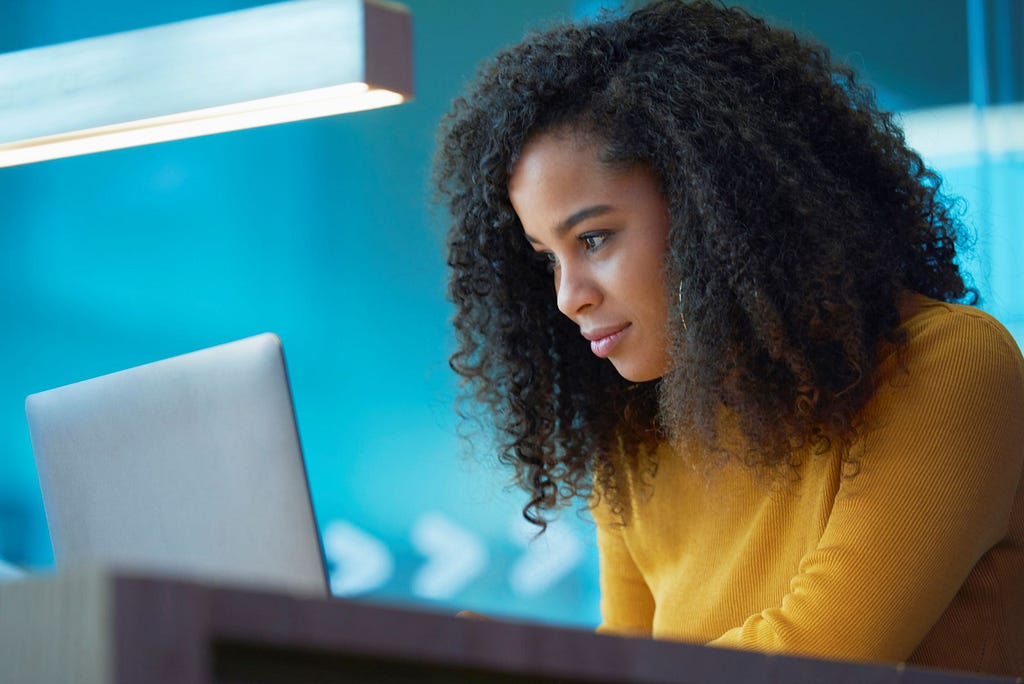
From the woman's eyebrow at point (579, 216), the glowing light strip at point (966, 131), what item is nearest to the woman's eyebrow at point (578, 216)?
the woman's eyebrow at point (579, 216)

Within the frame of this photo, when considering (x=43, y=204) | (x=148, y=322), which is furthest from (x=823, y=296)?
(x=43, y=204)

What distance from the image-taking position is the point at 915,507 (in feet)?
3.40

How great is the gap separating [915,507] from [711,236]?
1.13ft

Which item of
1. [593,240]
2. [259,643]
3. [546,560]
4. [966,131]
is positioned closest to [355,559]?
[546,560]

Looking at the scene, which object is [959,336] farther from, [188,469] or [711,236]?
[188,469]

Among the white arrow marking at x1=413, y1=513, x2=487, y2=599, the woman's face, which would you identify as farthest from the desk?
the white arrow marking at x1=413, y1=513, x2=487, y2=599

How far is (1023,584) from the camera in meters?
1.14

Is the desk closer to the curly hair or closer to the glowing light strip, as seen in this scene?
the curly hair

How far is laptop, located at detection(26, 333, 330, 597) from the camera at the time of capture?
3.27 ft

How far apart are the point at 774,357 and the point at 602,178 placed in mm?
278

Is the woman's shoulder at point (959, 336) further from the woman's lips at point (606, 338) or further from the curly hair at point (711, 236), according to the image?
the woman's lips at point (606, 338)

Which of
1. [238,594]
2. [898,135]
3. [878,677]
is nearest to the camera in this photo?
[238,594]

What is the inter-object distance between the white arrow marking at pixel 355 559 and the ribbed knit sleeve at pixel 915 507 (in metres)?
2.16

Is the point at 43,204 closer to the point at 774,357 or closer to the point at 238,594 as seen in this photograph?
the point at 774,357
